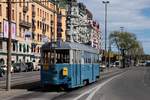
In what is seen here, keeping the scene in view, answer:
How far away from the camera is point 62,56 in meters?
28.5

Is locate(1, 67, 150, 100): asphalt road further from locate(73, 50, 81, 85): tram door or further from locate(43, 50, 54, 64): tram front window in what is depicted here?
locate(43, 50, 54, 64): tram front window

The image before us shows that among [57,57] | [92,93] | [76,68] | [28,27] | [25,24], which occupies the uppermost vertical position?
[25,24]

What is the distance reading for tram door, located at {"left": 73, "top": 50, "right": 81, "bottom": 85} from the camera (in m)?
29.0

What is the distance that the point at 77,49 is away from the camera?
2981 centimetres

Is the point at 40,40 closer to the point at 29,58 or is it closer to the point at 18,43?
the point at 29,58

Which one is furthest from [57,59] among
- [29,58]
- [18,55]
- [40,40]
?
[40,40]

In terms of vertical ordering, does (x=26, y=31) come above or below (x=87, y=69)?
above

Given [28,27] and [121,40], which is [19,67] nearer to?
[28,27]

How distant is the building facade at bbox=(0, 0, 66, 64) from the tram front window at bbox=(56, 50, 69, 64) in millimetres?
60455

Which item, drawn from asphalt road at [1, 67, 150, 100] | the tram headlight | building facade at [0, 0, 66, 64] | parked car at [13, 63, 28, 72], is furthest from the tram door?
building facade at [0, 0, 66, 64]

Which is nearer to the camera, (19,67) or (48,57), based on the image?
(48,57)

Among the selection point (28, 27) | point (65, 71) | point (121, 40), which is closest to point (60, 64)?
point (65, 71)

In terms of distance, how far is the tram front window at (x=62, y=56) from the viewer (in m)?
28.3

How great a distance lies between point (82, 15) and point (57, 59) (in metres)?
144
